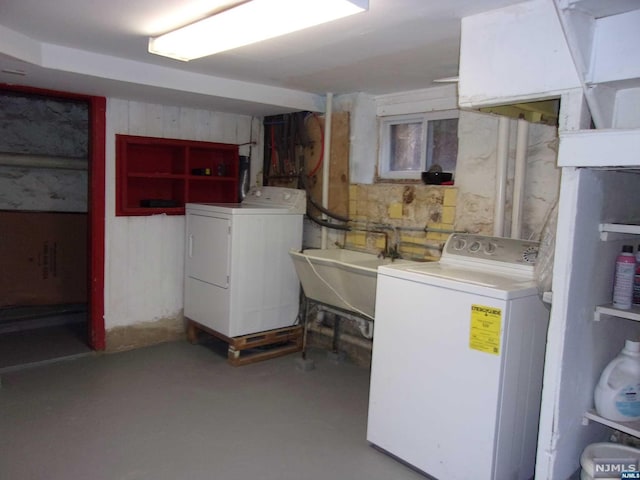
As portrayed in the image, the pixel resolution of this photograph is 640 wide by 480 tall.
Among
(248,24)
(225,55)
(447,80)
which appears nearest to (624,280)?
(447,80)

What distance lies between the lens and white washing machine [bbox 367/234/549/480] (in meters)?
2.31

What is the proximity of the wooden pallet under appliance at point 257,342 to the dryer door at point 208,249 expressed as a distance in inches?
17.3

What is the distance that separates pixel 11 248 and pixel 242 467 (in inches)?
143

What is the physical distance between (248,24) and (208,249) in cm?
225

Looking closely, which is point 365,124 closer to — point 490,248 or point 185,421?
point 490,248

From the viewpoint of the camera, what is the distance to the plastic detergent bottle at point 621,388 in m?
2.07

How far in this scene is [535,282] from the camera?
2480 mm

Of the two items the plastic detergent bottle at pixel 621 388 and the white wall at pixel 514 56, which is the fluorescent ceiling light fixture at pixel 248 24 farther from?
the plastic detergent bottle at pixel 621 388

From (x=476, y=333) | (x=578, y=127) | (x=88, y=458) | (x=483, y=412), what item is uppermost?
(x=578, y=127)

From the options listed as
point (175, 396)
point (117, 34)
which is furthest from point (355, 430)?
point (117, 34)

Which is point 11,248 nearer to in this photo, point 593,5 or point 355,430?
point 355,430

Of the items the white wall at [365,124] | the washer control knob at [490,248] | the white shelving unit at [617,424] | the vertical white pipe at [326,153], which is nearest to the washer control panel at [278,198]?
the vertical white pipe at [326,153]

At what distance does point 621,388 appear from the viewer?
6.84 feet

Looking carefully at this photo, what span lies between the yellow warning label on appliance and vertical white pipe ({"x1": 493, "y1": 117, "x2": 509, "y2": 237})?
38.5 inches
